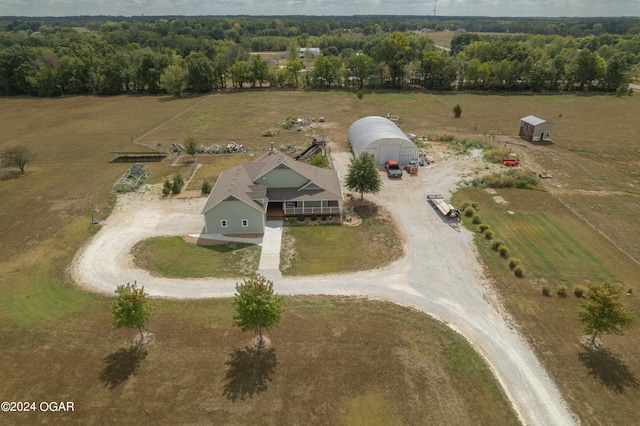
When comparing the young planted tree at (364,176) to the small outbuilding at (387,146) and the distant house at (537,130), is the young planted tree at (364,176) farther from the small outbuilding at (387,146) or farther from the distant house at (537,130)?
the distant house at (537,130)

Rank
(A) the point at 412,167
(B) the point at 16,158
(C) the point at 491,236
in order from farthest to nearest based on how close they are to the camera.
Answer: (B) the point at 16,158
(A) the point at 412,167
(C) the point at 491,236

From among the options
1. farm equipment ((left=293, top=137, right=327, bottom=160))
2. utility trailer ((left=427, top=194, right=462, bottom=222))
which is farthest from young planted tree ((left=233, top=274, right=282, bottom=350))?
farm equipment ((left=293, top=137, right=327, bottom=160))

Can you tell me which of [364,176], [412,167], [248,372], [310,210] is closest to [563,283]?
[364,176]

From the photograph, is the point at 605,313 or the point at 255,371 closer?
the point at 255,371

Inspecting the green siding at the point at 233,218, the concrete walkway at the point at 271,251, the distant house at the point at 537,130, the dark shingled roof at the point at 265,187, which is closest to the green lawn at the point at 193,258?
the concrete walkway at the point at 271,251

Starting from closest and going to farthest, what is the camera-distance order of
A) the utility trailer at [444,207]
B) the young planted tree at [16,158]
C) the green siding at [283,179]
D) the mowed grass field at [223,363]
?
Result: the mowed grass field at [223,363] → the utility trailer at [444,207] → the green siding at [283,179] → the young planted tree at [16,158]

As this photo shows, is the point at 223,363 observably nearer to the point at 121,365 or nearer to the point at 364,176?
the point at 121,365

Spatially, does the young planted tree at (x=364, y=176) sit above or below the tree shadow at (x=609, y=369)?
above
